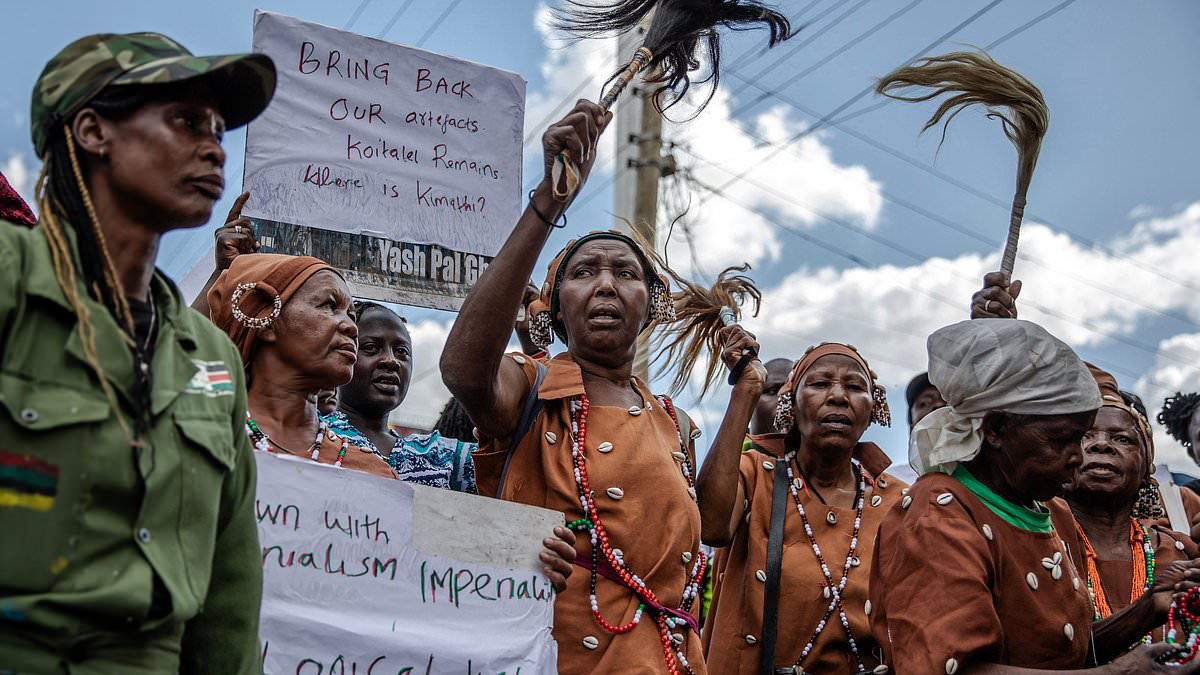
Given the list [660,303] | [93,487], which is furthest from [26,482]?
[660,303]

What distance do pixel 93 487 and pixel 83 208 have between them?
0.52 metres

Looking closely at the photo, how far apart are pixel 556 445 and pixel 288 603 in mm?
1032

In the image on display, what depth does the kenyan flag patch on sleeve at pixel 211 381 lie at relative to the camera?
2.42 m

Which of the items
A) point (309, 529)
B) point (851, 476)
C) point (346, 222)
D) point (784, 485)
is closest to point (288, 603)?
point (309, 529)

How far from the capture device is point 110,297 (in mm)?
2303

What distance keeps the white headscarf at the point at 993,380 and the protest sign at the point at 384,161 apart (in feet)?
6.50

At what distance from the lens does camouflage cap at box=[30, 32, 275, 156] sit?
2283mm

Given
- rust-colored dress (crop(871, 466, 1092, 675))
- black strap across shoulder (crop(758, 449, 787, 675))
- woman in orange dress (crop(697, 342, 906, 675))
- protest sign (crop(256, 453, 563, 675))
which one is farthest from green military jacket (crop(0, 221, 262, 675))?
black strap across shoulder (crop(758, 449, 787, 675))

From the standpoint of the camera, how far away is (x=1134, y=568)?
16.5 ft

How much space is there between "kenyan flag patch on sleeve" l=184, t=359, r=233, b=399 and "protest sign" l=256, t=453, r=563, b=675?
0.87 m

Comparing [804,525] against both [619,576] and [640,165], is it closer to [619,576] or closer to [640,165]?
[619,576]

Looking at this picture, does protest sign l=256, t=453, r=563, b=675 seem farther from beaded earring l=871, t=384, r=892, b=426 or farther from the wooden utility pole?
the wooden utility pole

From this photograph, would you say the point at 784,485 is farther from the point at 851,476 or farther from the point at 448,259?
the point at 448,259

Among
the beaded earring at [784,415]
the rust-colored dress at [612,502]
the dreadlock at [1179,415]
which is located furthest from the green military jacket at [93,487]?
the dreadlock at [1179,415]
